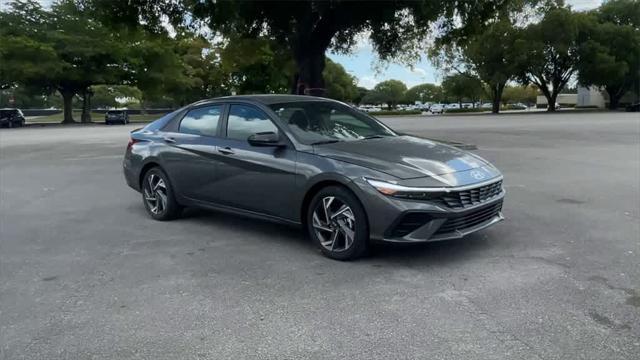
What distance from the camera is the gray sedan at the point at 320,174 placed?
15.5ft

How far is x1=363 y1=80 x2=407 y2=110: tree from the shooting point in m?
125

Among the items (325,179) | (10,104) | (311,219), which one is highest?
(10,104)

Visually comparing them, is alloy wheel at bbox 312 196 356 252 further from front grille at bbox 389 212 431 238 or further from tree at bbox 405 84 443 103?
tree at bbox 405 84 443 103

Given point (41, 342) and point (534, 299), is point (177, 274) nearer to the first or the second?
point (41, 342)

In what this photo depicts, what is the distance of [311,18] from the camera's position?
650 inches

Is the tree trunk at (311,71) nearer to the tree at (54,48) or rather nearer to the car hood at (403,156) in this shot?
the car hood at (403,156)

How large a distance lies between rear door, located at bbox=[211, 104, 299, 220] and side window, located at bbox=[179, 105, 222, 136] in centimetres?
21

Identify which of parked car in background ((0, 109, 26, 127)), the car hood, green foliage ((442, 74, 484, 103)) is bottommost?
the car hood

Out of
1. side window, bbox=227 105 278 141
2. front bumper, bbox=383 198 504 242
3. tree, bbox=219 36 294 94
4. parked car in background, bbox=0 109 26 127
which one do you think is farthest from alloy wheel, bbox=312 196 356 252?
parked car in background, bbox=0 109 26 127

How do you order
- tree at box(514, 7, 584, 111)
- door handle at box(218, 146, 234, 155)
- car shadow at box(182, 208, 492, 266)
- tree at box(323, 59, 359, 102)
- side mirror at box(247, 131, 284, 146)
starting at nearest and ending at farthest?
1. car shadow at box(182, 208, 492, 266)
2. side mirror at box(247, 131, 284, 146)
3. door handle at box(218, 146, 234, 155)
4. tree at box(514, 7, 584, 111)
5. tree at box(323, 59, 359, 102)

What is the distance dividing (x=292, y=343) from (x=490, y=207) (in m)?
2.61

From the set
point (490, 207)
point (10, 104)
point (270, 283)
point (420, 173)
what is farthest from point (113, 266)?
point (10, 104)

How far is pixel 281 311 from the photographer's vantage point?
395 centimetres

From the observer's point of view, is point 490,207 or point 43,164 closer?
point 490,207
